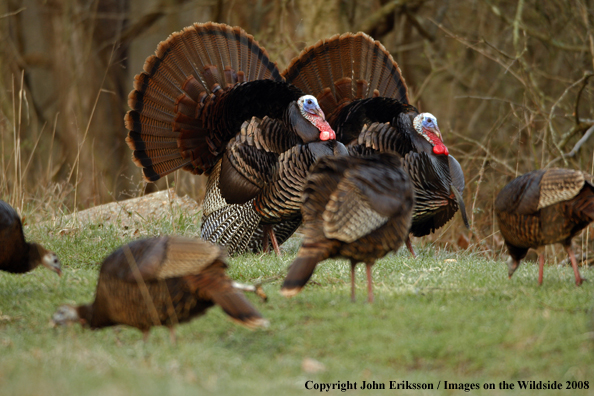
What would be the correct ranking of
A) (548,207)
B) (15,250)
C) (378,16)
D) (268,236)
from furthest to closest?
1. (378,16)
2. (268,236)
3. (15,250)
4. (548,207)

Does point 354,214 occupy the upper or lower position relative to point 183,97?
lower

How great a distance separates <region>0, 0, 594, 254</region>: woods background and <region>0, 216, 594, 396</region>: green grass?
2.95 m

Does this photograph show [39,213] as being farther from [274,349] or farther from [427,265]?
[274,349]

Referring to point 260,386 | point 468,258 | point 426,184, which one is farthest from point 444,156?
point 260,386

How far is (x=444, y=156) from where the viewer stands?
5.86 m

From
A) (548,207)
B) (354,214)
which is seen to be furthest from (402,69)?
(354,214)

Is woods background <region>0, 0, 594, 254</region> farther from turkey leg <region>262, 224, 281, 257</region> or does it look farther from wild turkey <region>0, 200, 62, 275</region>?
wild turkey <region>0, 200, 62, 275</region>

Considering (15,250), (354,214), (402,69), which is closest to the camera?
(354,214)

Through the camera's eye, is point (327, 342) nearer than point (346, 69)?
Yes

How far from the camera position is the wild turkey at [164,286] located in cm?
324

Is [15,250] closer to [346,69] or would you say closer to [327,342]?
[327,342]

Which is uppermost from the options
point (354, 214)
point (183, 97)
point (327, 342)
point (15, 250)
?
point (183, 97)

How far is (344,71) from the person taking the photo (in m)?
6.89

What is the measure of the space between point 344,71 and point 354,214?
11.4 ft
